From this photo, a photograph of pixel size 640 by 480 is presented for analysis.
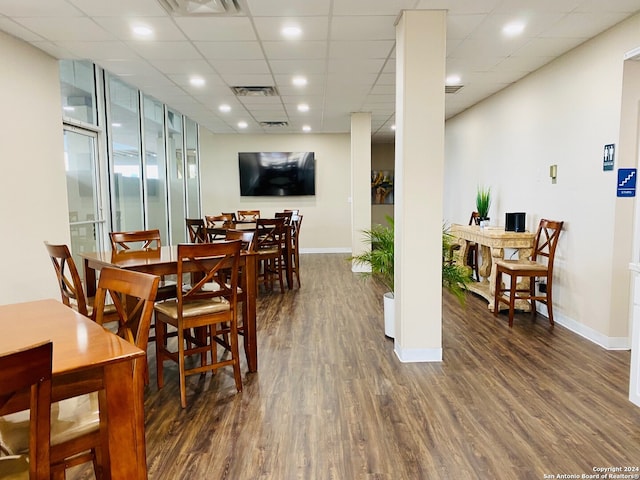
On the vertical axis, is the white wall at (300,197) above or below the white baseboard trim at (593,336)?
above

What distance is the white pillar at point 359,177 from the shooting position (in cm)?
727

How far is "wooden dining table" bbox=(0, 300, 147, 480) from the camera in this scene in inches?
49.3

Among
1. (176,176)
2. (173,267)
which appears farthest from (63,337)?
(176,176)

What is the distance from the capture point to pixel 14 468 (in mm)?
1242

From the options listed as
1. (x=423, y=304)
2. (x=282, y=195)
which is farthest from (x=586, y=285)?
(x=282, y=195)

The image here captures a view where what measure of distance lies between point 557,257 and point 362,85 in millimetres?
3074

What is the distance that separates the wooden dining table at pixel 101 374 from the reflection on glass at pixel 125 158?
4.10 metres

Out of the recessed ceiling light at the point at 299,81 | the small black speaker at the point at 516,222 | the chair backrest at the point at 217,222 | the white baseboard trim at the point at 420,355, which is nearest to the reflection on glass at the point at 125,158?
the chair backrest at the point at 217,222

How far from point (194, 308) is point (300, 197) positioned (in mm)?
7008

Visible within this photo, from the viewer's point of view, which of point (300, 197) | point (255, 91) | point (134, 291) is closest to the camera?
point (134, 291)

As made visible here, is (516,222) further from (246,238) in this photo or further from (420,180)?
(246,238)

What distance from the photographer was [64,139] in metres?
4.38

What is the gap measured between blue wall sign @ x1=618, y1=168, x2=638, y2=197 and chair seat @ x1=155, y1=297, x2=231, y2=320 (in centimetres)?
335

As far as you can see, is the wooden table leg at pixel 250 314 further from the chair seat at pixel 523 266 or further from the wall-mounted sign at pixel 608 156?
the wall-mounted sign at pixel 608 156
